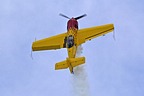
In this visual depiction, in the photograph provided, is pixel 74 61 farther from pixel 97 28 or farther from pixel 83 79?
pixel 97 28

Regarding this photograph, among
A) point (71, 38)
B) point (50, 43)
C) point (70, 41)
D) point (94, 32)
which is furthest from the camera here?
point (50, 43)

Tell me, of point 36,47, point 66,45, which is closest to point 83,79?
point 66,45

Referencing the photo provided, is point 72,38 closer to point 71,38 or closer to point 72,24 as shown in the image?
point 71,38

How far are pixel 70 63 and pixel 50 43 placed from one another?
14218 millimetres

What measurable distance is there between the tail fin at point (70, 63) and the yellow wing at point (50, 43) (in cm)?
956

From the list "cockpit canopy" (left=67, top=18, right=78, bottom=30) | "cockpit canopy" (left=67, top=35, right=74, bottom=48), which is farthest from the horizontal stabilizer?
"cockpit canopy" (left=67, top=18, right=78, bottom=30)

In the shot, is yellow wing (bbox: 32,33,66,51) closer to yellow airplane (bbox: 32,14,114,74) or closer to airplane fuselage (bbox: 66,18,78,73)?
yellow airplane (bbox: 32,14,114,74)

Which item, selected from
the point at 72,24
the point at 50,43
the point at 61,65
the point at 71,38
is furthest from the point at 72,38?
the point at 61,65

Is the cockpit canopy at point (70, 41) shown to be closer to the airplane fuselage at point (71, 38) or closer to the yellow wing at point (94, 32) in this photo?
the airplane fuselage at point (71, 38)

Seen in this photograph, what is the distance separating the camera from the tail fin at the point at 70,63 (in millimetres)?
96062

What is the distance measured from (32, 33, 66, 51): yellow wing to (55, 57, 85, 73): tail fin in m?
9.56

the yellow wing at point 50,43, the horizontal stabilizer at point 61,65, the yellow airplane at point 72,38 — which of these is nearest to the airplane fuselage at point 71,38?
the yellow airplane at point 72,38

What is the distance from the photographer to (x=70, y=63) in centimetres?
9669

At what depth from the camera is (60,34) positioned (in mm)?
110750
